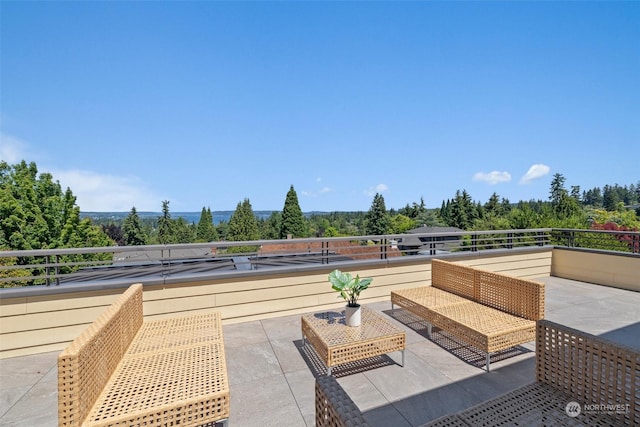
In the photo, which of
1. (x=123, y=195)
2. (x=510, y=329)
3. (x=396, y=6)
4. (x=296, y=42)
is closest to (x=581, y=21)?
(x=396, y=6)

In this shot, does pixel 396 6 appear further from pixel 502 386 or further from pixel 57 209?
pixel 57 209

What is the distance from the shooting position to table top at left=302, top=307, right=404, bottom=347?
2635mm

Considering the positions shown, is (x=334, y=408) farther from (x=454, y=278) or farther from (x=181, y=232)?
(x=181, y=232)

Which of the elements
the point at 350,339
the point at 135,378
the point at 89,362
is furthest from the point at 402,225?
the point at 89,362

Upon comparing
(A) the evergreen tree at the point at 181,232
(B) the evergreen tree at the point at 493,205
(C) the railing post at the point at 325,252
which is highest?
(B) the evergreen tree at the point at 493,205

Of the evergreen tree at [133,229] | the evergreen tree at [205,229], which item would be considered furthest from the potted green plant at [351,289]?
Answer: the evergreen tree at [205,229]

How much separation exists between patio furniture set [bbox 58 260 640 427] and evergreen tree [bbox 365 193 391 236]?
44.7 meters

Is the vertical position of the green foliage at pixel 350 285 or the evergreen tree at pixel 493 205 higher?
the evergreen tree at pixel 493 205

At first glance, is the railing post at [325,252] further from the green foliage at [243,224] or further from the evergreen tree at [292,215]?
the green foliage at [243,224]

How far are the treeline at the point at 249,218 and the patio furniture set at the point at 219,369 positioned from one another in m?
8.37

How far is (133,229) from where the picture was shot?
1670 inches

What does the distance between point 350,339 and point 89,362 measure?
1.89 m

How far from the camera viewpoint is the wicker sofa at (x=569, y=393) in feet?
4.53

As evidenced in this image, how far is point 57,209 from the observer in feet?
58.9
